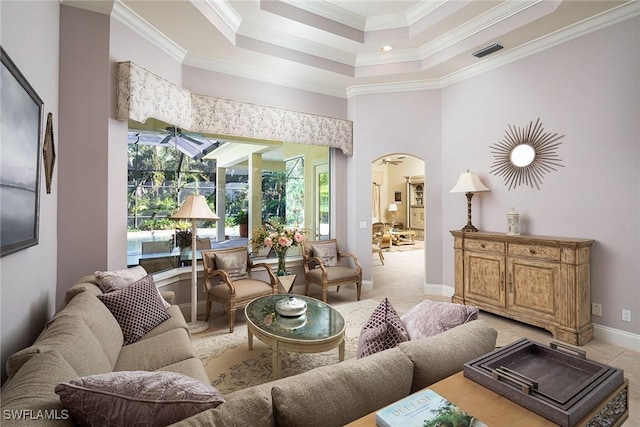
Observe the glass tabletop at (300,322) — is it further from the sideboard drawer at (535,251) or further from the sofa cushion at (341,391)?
the sideboard drawer at (535,251)

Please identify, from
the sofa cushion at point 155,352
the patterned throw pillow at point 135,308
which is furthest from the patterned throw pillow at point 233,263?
the sofa cushion at point 155,352

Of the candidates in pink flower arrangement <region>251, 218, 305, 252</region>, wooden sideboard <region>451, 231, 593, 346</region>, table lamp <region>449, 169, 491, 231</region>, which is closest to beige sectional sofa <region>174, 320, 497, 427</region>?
wooden sideboard <region>451, 231, 593, 346</region>

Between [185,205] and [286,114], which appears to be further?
[286,114]

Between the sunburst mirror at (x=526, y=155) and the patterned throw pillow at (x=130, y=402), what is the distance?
437 centimetres

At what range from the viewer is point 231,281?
3863 mm

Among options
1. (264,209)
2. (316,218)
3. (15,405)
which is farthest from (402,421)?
(316,218)

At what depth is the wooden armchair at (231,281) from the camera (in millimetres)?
3606

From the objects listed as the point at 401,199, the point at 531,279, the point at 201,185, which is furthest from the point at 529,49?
the point at 401,199

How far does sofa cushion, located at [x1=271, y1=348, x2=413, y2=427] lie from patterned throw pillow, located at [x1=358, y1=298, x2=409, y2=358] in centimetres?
32

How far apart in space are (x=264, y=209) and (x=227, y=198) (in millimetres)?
626

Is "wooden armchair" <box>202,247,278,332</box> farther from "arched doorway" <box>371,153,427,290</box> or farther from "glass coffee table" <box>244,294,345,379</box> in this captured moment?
"arched doorway" <box>371,153,427,290</box>

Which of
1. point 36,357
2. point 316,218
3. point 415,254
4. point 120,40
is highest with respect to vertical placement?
point 120,40

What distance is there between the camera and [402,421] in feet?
2.99

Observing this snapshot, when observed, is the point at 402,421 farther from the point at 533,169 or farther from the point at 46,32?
the point at 533,169
